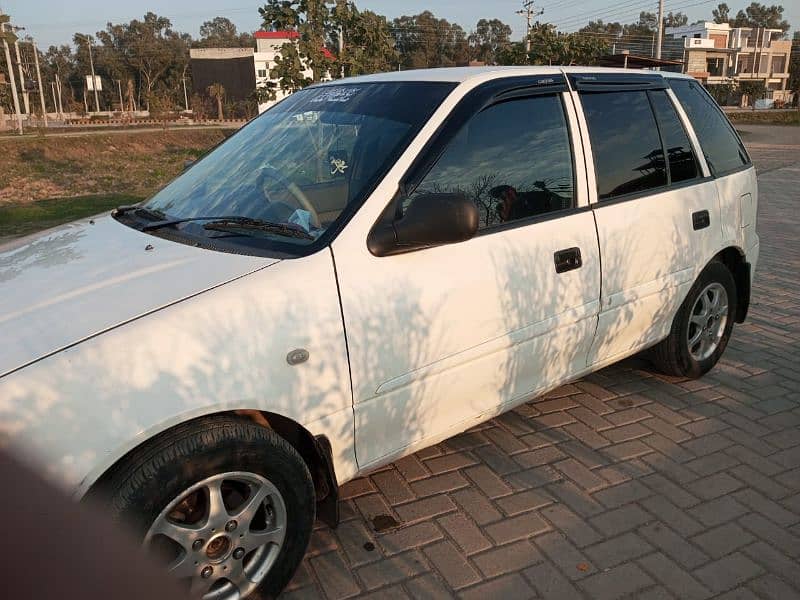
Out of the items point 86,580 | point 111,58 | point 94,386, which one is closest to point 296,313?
point 94,386

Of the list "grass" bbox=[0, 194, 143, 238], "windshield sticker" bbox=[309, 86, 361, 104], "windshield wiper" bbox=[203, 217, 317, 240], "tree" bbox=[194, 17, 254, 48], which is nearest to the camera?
"windshield wiper" bbox=[203, 217, 317, 240]

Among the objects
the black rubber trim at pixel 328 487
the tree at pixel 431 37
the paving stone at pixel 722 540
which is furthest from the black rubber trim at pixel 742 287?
the tree at pixel 431 37

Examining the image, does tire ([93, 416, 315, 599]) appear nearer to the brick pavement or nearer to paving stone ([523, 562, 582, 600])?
the brick pavement

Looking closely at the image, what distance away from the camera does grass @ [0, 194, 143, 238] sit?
9.26 meters

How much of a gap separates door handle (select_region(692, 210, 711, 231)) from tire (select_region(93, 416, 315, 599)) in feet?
9.04

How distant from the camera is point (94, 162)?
86.6 ft

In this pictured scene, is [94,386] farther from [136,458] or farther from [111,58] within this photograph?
[111,58]

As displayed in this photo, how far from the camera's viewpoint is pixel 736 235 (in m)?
4.24

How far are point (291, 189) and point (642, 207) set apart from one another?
190 cm

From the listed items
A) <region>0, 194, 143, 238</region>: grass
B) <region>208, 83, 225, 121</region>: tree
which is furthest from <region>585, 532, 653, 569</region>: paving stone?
<region>208, 83, 225, 121</region>: tree

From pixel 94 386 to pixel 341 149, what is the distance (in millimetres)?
1518

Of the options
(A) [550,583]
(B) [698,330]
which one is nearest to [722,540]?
(A) [550,583]

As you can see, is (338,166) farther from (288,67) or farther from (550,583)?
(288,67)

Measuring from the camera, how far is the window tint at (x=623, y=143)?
3.44 m
